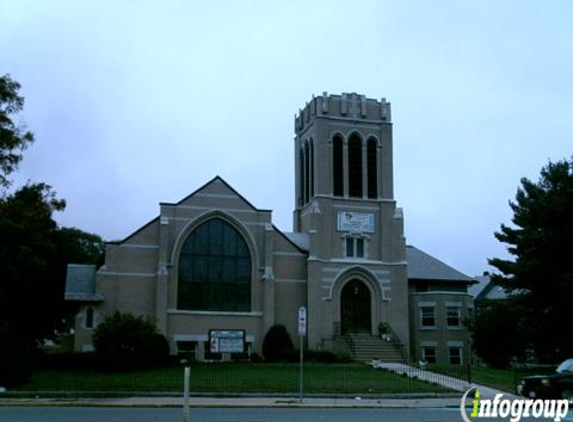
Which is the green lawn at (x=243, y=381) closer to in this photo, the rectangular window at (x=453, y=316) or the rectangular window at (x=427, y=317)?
the rectangular window at (x=427, y=317)

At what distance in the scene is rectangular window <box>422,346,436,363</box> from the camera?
54.2 meters

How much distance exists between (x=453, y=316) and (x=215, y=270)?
17.7 metres

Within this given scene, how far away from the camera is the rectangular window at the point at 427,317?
54.5 meters

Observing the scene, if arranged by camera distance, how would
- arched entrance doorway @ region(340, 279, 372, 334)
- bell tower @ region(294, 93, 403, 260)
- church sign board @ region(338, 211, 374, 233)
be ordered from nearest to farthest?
arched entrance doorway @ region(340, 279, 372, 334) → bell tower @ region(294, 93, 403, 260) → church sign board @ region(338, 211, 374, 233)

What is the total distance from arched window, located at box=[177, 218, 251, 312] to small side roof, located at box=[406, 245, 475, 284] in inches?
523

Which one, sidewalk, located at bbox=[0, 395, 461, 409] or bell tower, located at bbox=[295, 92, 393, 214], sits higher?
bell tower, located at bbox=[295, 92, 393, 214]

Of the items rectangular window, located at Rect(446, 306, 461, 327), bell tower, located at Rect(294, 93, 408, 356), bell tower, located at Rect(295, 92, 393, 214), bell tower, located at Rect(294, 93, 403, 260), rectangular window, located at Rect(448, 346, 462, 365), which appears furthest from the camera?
rectangular window, located at Rect(446, 306, 461, 327)

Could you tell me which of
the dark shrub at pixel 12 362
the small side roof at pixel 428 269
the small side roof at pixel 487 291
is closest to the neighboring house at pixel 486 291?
the small side roof at pixel 487 291

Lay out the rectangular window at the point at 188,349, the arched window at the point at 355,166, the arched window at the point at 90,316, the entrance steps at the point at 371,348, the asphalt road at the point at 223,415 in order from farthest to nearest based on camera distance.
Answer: the arched window at the point at 355,166, the entrance steps at the point at 371,348, the rectangular window at the point at 188,349, the arched window at the point at 90,316, the asphalt road at the point at 223,415

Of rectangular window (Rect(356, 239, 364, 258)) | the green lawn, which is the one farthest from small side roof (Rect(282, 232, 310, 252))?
the green lawn

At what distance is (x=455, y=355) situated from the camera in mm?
54125

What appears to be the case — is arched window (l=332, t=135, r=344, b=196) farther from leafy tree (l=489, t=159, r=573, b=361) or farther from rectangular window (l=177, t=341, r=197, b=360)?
leafy tree (l=489, t=159, r=573, b=361)

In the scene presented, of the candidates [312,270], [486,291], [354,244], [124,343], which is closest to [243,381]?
[124,343]

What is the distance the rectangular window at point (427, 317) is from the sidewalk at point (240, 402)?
90.5 feet
